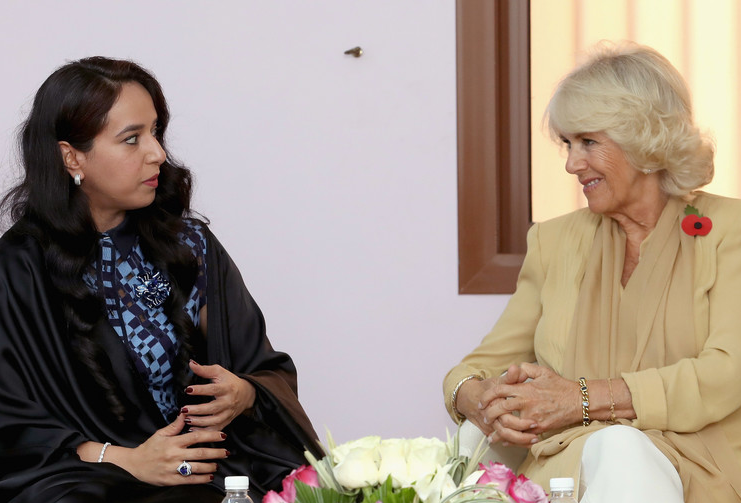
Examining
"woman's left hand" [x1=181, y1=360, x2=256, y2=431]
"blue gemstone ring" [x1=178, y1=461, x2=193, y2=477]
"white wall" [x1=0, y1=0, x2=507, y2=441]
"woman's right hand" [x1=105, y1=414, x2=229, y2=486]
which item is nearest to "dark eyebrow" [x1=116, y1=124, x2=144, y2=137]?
"woman's left hand" [x1=181, y1=360, x2=256, y2=431]

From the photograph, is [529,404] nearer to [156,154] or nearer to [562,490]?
[562,490]

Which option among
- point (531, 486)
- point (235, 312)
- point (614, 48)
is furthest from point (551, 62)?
point (531, 486)

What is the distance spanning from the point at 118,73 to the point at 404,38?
1.35 metres

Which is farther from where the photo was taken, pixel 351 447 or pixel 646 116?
pixel 646 116

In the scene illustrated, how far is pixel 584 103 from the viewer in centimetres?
279

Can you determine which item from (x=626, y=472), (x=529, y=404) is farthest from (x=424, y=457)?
(x=529, y=404)

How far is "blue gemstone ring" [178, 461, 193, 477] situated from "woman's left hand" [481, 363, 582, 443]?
791mm

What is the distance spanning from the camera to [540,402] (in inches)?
102

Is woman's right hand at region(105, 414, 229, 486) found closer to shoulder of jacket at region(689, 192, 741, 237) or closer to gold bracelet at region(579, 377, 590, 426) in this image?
gold bracelet at region(579, 377, 590, 426)

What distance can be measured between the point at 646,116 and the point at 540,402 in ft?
2.71

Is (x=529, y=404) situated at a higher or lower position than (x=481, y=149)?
lower

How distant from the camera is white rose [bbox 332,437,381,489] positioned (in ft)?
5.02

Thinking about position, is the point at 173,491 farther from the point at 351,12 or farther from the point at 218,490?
the point at 351,12

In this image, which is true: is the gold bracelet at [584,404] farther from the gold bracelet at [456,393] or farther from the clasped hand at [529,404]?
the gold bracelet at [456,393]
